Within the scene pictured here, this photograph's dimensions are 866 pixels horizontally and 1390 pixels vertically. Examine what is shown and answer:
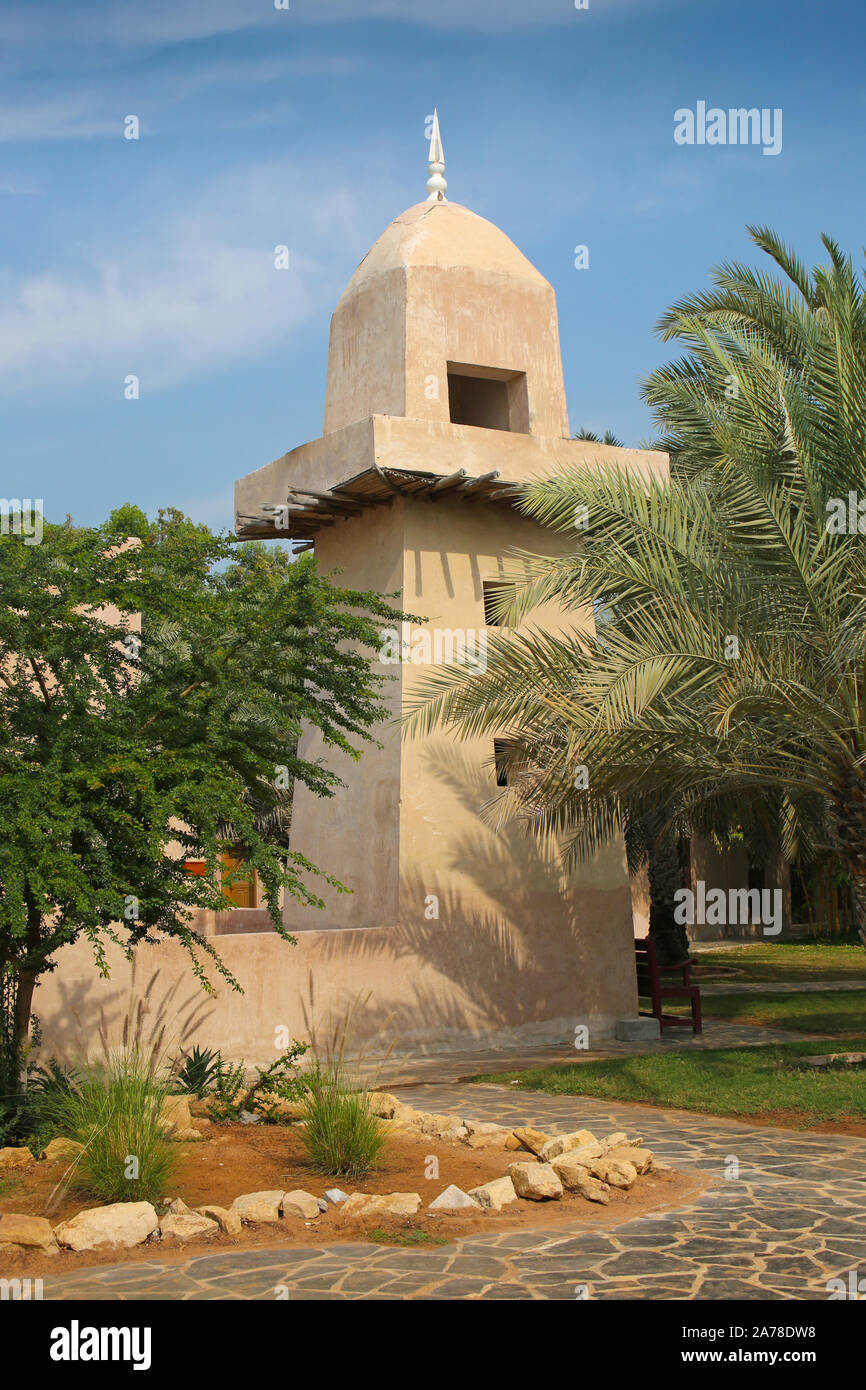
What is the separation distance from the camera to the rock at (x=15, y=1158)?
324 inches

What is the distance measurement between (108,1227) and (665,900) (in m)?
15.5

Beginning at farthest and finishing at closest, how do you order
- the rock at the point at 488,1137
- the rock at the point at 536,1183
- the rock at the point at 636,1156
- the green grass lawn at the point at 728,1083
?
the green grass lawn at the point at 728,1083
the rock at the point at 488,1137
the rock at the point at 636,1156
the rock at the point at 536,1183

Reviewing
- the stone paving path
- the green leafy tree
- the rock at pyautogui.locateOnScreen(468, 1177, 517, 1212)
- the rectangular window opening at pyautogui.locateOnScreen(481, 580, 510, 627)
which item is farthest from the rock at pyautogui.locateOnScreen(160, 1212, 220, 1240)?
the rectangular window opening at pyautogui.locateOnScreen(481, 580, 510, 627)

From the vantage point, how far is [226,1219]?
692cm

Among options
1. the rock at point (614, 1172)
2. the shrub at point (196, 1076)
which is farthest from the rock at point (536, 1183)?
the shrub at point (196, 1076)

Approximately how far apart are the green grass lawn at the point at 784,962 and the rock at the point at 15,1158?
16249 mm

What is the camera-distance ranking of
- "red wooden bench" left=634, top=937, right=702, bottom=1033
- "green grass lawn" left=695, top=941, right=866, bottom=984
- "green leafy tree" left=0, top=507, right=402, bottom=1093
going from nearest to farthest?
"green leafy tree" left=0, top=507, right=402, bottom=1093 → "red wooden bench" left=634, top=937, right=702, bottom=1033 → "green grass lawn" left=695, top=941, right=866, bottom=984

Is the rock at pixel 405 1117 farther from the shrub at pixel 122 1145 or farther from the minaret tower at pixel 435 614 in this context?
the minaret tower at pixel 435 614

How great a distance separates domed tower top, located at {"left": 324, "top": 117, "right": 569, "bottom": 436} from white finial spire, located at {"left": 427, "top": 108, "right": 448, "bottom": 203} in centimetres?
38

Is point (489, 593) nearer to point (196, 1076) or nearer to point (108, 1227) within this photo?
point (196, 1076)

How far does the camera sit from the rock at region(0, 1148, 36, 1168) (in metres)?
8.23

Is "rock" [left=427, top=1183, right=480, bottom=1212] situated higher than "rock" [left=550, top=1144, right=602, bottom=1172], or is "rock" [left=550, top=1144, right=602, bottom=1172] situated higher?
"rock" [left=550, top=1144, right=602, bottom=1172]

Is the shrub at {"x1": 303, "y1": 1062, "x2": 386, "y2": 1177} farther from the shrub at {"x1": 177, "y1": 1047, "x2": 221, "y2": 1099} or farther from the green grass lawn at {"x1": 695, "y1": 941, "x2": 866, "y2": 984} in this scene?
the green grass lawn at {"x1": 695, "y1": 941, "x2": 866, "y2": 984}

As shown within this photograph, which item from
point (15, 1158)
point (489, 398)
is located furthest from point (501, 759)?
point (15, 1158)
